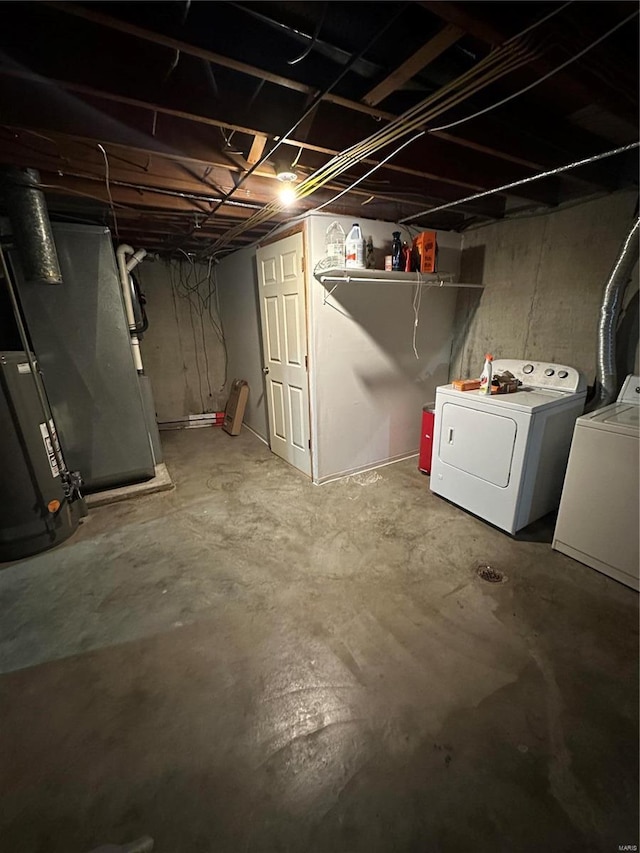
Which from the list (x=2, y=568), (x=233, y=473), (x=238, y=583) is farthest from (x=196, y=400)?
(x=238, y=583)

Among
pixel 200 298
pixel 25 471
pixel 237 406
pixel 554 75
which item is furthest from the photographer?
pixel 200 298

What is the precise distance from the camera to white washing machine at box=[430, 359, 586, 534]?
209 cm

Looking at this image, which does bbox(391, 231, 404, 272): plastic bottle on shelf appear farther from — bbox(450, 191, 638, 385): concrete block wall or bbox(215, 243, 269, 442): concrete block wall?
bbox(215, 243, 269, 442): concrete block wall

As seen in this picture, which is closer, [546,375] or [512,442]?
[512,442]

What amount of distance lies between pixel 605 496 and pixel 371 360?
1.90 metres

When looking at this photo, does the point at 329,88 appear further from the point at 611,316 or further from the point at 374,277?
the point at 611,316

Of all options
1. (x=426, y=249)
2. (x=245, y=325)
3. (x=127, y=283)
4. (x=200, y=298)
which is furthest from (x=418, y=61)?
(x=200, y=298)

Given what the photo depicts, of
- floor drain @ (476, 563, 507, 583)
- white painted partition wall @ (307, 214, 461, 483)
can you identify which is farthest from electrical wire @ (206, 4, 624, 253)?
floor drain @ (476, 563, 507, 583)

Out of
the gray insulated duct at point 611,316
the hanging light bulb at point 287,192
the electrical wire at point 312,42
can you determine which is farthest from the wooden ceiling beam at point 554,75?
the hanging light bulb at point 287,192

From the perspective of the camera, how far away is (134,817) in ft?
3.37

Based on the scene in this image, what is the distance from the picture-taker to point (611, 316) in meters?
2.15

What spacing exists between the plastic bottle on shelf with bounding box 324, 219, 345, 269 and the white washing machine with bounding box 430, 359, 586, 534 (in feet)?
4.33

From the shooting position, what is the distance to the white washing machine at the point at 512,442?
6.86ft

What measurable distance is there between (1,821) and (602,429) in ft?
9.63
